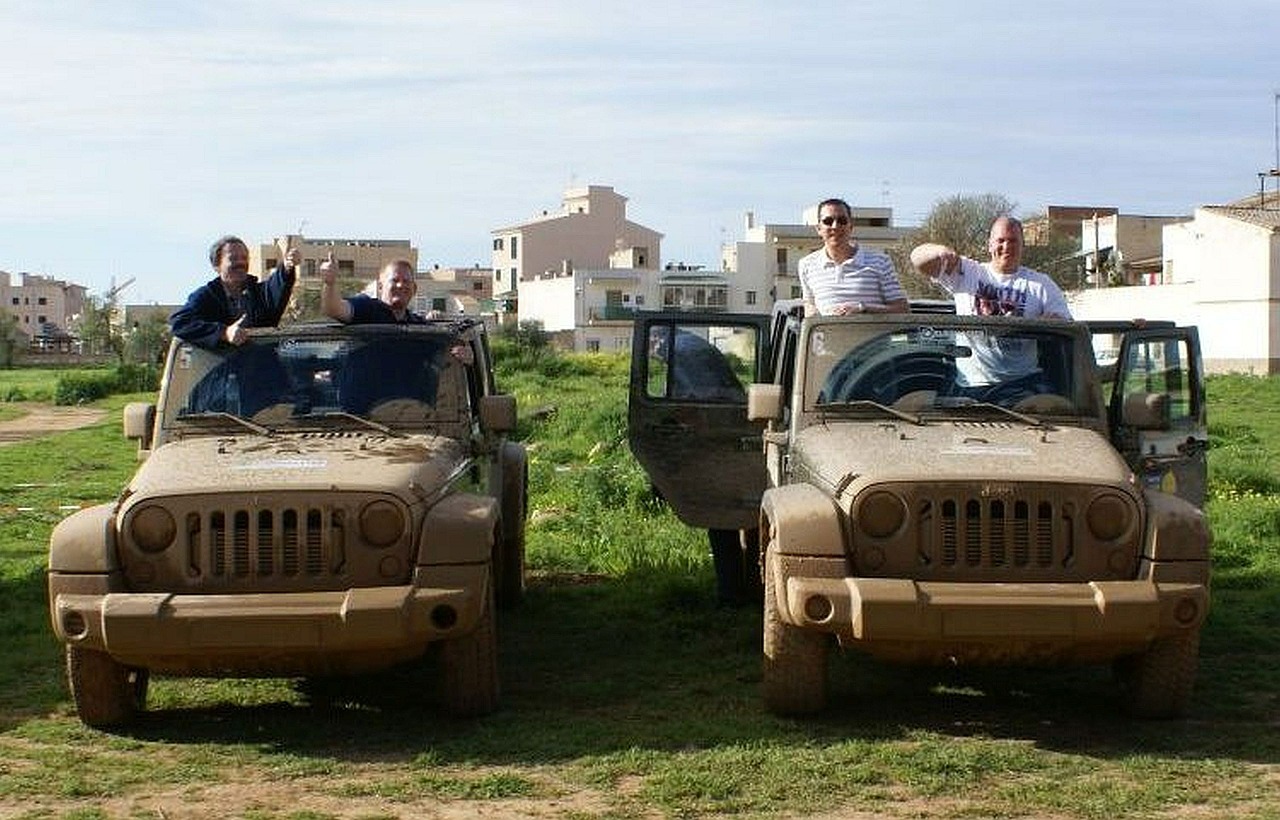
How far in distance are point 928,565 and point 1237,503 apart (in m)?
8.10

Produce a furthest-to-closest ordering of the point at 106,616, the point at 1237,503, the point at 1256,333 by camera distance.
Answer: the point at 1256,333
the point at 1237,503
the point at 106,616

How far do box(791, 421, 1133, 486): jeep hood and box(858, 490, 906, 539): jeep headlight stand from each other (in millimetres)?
78

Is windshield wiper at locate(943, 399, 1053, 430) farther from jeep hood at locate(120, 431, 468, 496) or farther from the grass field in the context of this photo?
jeep hood at locate(120, 431, 468, 496)

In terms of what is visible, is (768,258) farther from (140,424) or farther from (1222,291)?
(140,424)

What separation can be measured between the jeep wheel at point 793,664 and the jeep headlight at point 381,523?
152cm

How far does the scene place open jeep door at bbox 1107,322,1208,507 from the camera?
31.8 ft

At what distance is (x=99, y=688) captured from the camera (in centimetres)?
727

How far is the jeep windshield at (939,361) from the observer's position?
8133 millimetres

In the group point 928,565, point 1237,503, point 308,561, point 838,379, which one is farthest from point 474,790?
point 1237,503

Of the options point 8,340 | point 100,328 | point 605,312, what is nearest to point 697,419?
point 605,312

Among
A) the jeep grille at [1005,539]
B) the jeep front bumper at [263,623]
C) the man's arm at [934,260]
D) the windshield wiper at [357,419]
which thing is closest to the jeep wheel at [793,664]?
the jeep grille at [1005,539]

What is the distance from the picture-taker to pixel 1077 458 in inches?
289

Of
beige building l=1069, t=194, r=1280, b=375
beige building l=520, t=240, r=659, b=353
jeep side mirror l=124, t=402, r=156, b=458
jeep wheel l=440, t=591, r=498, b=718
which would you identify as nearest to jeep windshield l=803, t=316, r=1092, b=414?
jeep wheel l=440, t=591, r=498, b=718

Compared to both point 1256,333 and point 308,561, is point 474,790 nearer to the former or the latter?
point 308,561
